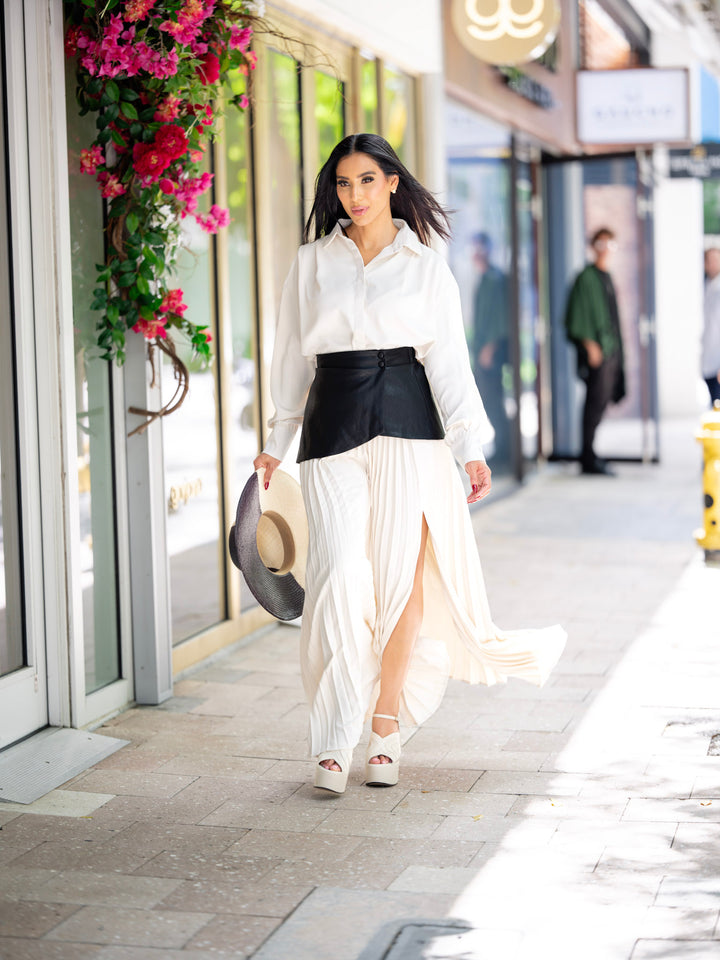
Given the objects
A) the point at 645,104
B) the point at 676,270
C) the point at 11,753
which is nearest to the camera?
the point at 11,753

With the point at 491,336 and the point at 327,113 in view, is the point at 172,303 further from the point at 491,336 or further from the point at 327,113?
the point at 491,336

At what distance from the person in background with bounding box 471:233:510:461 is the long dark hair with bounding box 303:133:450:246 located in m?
6.20

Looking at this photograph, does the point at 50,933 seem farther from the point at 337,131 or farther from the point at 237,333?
the point at 337,131

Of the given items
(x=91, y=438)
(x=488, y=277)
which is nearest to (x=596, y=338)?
(x=488, y=277)

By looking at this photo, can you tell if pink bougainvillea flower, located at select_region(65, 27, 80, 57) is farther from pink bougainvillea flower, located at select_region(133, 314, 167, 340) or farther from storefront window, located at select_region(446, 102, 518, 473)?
storefront window, located at select_region(446, 102, 518, 473)

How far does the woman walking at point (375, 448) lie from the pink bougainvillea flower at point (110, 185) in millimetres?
869

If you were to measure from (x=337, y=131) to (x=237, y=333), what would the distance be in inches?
63.5

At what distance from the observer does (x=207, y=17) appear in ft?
15.3

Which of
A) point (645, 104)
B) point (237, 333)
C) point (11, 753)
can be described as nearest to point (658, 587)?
point (237, 333)

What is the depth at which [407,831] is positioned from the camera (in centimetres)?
379

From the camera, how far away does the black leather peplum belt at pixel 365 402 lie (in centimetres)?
407

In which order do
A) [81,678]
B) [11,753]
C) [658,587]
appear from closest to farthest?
[11,753]
[81,678]
[658,587]

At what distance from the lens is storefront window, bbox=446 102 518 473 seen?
33.1ft

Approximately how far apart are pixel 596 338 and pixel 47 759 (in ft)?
27.4
